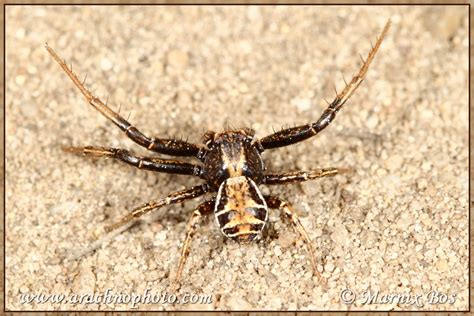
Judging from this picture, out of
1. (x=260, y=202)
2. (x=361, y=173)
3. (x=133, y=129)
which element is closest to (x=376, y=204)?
(x=361, y=173)

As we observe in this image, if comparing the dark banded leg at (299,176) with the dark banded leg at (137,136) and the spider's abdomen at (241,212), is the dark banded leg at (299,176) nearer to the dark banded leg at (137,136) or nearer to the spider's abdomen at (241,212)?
the spider's abdomen at (241,212)

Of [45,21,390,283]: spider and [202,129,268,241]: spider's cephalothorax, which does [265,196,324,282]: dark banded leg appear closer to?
[45,21,390,283]: spider

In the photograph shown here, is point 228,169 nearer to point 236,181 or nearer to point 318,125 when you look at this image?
point 236,181

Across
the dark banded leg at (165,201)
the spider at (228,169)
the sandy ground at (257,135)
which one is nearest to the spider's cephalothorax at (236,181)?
the spider at (228,169)

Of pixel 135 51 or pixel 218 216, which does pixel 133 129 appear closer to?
pixel 218 216

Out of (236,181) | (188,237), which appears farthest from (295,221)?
(188,237)

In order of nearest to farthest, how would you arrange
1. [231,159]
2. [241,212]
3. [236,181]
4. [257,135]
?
[241,212], [236,181], [231,159], [257,135]

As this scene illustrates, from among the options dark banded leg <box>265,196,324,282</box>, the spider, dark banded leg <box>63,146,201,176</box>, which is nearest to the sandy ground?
dark banded leg <box>265,196,324,282</box>
